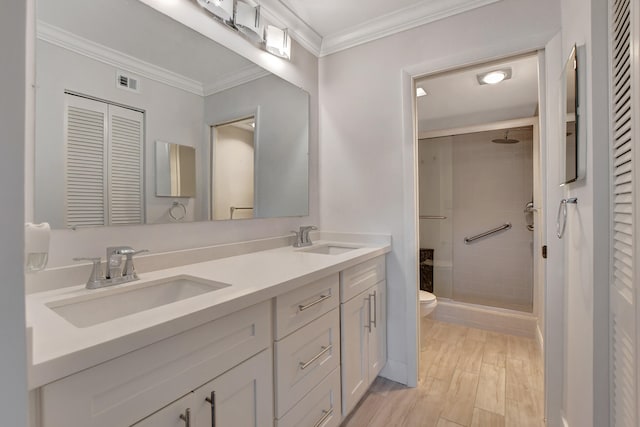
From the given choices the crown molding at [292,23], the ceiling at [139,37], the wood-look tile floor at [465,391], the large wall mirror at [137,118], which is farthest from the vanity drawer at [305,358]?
the crown molding at [292,23]

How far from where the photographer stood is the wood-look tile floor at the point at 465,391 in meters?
1.57

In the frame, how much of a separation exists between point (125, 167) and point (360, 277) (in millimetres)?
1202

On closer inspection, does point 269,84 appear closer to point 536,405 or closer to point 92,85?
point 92,85

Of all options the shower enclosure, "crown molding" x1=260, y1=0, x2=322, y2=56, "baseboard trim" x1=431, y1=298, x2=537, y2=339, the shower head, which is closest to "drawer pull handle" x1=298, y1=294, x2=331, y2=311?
"crown molding" x1=260, y1=0, x2=322, y2=56

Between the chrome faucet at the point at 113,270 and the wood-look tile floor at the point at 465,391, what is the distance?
4.23ft

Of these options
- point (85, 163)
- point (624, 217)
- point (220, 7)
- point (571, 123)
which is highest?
point (220, 7)

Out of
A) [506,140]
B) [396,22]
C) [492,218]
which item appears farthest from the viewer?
→ [492,218]

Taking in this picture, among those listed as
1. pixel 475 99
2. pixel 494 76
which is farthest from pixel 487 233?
pixel 494 76

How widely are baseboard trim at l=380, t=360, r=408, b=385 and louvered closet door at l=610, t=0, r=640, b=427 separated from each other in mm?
1097

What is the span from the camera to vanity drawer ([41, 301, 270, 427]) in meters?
0.56

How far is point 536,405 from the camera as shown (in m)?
1.67

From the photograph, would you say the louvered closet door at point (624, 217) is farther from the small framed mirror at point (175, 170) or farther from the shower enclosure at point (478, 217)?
the shower enclosure at point (478, 217)

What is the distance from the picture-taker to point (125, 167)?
3.84 ft

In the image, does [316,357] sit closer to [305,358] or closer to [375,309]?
[305,358]
